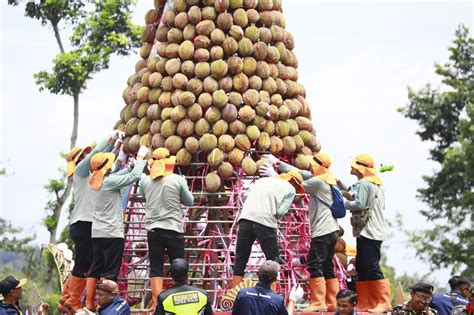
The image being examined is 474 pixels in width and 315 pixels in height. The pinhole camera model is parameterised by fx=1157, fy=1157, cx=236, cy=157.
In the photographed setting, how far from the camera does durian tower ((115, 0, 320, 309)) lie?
51.9 feet

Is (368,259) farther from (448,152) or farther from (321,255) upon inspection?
(448,152)

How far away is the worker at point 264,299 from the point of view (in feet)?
37.4

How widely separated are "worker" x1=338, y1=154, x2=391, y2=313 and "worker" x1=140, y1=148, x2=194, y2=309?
7.52 ft

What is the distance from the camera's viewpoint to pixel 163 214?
48.6 ft

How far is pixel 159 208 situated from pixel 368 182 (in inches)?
113

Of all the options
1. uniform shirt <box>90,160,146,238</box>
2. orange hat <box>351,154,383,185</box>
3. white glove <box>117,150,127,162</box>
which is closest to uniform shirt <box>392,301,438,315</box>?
orange hat <box>351,154,383,185</box>

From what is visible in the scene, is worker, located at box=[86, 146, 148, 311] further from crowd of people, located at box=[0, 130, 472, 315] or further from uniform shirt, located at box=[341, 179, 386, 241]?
uniform shirt, located at box=[341, 179, 386, 241]

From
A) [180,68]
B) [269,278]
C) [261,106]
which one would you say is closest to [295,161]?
[261,106]

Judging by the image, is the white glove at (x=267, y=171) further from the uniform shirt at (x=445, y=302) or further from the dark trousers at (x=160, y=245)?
the uniform shirt at (x=445, y=302)

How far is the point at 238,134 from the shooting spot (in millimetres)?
15930

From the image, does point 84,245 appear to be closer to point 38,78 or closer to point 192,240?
point 192,240

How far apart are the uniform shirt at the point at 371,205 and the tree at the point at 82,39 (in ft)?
66.6

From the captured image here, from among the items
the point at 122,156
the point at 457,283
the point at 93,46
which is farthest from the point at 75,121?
the point at 457,283

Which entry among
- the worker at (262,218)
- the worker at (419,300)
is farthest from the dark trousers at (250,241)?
the worker at (419,300)
